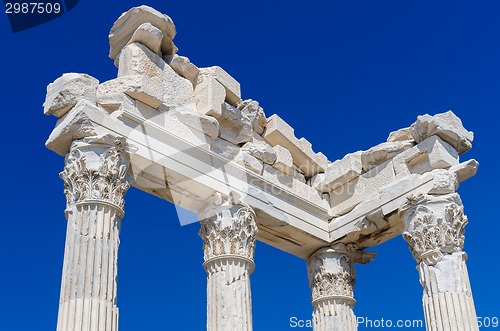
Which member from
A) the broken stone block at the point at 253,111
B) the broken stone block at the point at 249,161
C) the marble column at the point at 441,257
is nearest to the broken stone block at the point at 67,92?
the broken stone block at the point at 249,161

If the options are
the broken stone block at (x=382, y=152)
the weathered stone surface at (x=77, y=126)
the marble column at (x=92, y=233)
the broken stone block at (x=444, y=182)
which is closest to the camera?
the marble column at (x=92, y=233)

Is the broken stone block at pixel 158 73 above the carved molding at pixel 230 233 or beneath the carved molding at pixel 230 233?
above

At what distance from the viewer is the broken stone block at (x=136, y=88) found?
13.8 meters

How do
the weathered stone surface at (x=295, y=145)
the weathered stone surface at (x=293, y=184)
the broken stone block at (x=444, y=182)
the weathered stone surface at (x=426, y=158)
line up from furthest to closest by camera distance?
1. the weathered stone surface at (x=295, y=145)
2. the weathered stone surface at (x=293, y=184)
3. the weathered stone surface at (x=426, y=158)
4. the broken stone block at (x=444, y=182)

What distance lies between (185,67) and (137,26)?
1.37 metres

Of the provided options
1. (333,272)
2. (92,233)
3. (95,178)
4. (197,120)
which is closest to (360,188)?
(333,272)

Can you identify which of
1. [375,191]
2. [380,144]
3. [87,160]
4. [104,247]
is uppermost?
[380,144]

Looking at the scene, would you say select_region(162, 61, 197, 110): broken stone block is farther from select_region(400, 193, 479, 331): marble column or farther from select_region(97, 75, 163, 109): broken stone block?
select_region(400, 193, 479, 331): marble column

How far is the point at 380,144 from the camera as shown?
16.9 meters

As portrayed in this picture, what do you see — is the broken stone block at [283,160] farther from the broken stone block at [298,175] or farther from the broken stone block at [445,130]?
the broken stone block at [445,130]

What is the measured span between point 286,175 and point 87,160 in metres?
5.58

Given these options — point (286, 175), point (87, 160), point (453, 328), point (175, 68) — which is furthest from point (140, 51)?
point (453, 328)

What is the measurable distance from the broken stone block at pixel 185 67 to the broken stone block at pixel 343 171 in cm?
408

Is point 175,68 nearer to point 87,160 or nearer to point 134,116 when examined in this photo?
point 134,116
